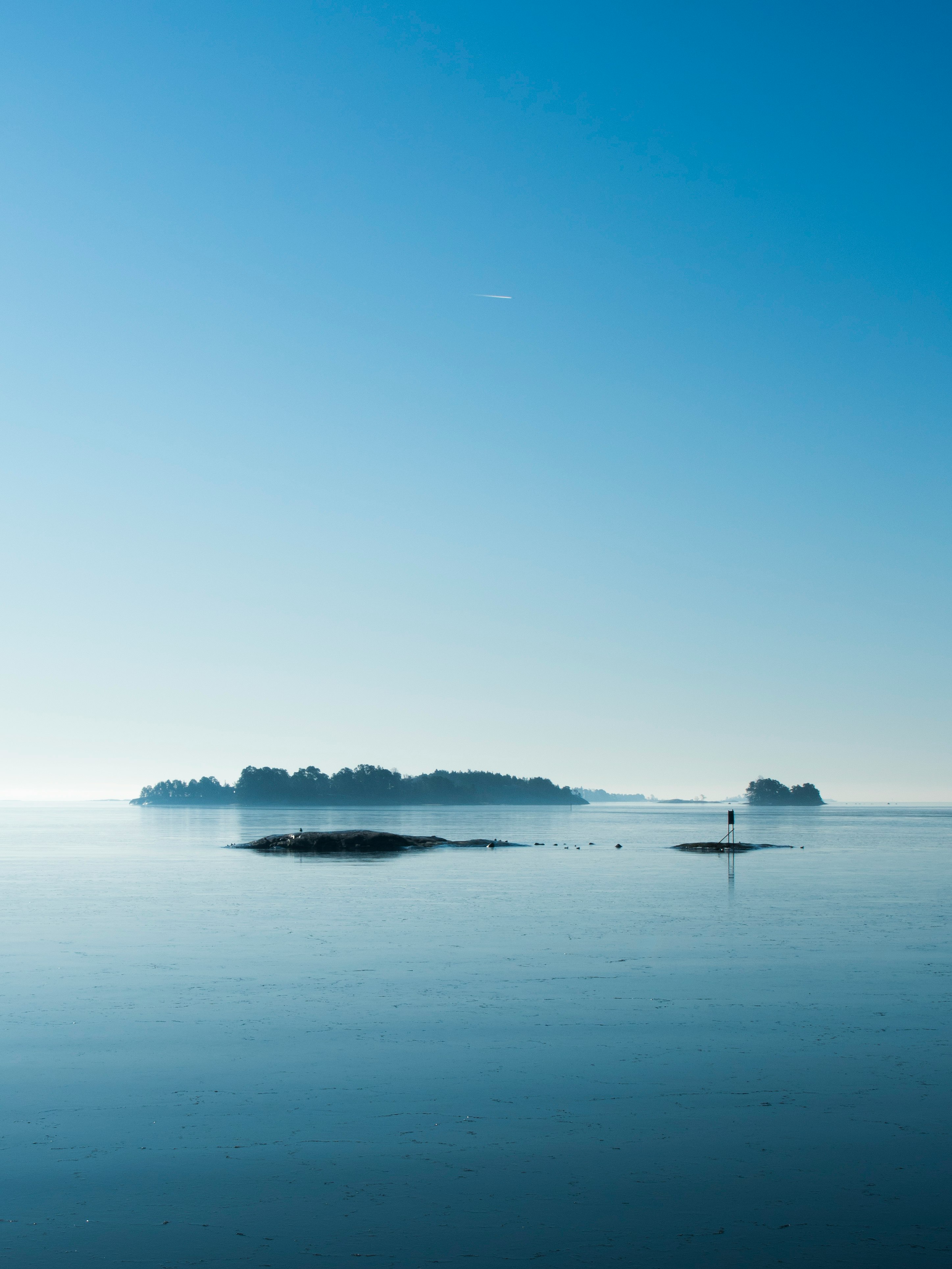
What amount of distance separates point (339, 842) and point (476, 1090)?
196 feet

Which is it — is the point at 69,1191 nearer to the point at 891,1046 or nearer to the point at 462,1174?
the point at 462,1174

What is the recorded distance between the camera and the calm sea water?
871 centimetres

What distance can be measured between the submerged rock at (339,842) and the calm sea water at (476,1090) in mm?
38444

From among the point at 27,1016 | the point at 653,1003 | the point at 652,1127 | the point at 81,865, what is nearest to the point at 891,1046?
the point at 653,1003

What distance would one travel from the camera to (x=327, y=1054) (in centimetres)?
1459

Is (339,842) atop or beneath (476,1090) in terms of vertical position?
beneath

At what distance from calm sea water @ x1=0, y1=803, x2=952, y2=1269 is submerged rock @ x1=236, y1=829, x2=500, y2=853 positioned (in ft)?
126

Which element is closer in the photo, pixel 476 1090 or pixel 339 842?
pixel 476 1090

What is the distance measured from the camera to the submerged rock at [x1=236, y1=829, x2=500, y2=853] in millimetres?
70062

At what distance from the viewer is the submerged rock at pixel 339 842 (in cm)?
7006

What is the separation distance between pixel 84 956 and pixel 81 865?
3748 cm

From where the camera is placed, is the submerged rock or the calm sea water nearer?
the calm sea water

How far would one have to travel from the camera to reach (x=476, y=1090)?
1285 cm

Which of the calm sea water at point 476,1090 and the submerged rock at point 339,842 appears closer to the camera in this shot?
the calm sea water at point 476,1090
